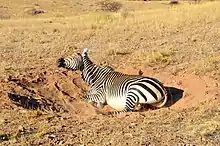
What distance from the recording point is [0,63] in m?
13.0

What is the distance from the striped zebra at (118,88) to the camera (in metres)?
9.47

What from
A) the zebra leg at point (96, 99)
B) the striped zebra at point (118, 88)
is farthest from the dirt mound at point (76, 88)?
the striped zebra at point (118, 88)

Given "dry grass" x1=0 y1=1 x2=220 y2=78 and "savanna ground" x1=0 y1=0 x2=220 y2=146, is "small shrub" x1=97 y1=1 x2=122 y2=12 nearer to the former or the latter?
"savanna ground" x1=0 y1=0 x2=220 y2=146

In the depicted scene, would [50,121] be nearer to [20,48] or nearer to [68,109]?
[68,109]

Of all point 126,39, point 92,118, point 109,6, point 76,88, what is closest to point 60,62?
point 76,88

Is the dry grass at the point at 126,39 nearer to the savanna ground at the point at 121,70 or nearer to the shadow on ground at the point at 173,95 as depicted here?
the savanna ground at the point at 121,70

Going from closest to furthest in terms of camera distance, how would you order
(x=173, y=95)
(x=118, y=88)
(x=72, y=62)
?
(x=173, y=95) < (x=118, y=88) < (x=72, y=62)

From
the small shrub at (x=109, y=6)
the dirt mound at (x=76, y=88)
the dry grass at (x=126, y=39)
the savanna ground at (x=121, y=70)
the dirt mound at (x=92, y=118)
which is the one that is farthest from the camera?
the small shrub at (x=109, y=6)

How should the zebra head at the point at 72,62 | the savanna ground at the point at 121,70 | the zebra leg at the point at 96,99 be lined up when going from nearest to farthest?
the savanna ground at the point at 121,70
the zebra leg at the point at 96,99
the zebra head at the point at 72,62

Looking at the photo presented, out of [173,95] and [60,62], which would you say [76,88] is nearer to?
[60,62]

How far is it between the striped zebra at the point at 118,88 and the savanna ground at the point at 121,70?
12.6 inches

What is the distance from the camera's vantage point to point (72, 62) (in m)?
12.7

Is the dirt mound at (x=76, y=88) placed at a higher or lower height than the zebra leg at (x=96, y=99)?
higher

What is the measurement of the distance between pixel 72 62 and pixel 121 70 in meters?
1.33
